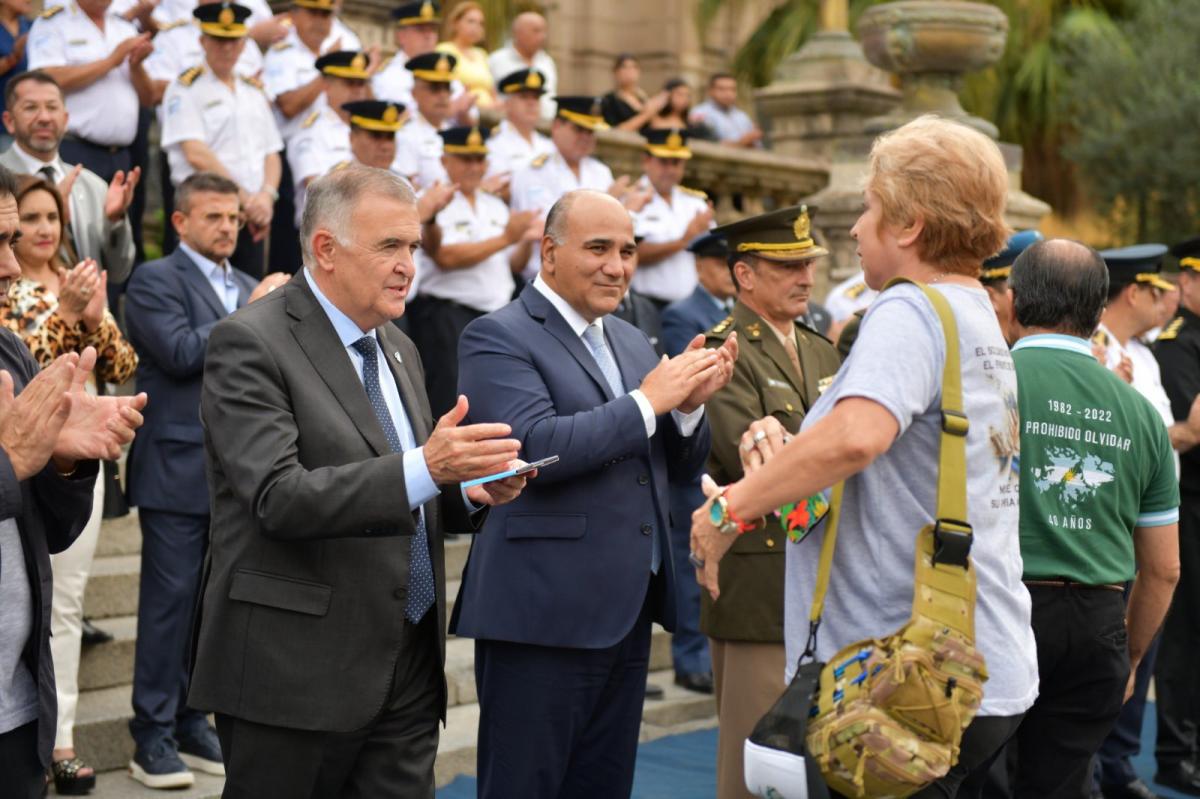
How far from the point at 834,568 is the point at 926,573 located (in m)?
0.22

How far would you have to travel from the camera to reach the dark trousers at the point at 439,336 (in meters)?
8.34

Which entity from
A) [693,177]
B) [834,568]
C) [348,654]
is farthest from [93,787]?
[693,177]

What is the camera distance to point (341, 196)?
365 cm

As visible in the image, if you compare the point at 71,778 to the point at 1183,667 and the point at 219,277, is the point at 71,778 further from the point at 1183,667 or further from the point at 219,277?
the point at 1183,667

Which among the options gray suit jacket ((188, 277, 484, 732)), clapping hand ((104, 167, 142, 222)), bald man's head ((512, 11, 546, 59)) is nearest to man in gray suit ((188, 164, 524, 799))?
gray suit jacket ((188, 277, 484, 732))

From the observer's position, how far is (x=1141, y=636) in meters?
4.78

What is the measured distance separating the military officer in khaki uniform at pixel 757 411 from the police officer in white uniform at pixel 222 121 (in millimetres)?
3387

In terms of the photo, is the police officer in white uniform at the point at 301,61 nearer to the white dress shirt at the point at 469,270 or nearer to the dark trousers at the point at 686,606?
the white dress shirt at the point at 469,270

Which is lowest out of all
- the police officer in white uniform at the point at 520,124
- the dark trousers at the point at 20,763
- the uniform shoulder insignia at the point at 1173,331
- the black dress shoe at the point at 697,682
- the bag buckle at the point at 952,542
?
the black dress shoe at the point at 697,682

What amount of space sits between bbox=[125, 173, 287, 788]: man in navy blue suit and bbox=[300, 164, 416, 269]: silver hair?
7.91 ft

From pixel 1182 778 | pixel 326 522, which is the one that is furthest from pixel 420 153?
pixel 326 522

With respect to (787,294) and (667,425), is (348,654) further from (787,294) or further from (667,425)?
(787,294)

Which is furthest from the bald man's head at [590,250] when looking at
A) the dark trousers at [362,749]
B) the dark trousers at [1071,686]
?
the dark trousers at [1071,686]

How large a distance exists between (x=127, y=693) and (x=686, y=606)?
276cm
